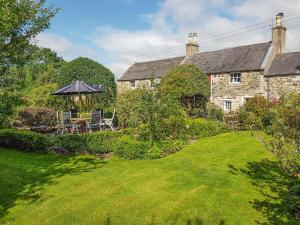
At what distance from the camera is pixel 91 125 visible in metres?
18.9

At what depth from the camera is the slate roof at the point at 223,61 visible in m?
30.6

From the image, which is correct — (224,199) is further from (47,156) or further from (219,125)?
(219,125)

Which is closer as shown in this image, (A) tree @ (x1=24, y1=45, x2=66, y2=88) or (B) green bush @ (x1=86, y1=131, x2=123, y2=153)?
(B) green bush @ (x1=86, y1=131, x2=123, y2=153)

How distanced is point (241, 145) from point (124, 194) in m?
8.28

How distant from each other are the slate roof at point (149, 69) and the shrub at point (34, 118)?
18696mm

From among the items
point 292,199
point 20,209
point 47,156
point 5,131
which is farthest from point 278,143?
point 5,131

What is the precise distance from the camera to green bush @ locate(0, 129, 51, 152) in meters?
14.0

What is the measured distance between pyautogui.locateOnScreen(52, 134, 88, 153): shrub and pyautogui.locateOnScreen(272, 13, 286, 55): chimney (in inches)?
937

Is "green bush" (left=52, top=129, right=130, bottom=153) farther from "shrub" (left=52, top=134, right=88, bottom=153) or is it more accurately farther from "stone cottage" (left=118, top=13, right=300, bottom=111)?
"stone cottage" (left=118, top=13, right=300, bottom=111)

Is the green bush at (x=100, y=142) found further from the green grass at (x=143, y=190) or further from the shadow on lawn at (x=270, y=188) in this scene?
the shadow on lawn at (x=270, y=188)

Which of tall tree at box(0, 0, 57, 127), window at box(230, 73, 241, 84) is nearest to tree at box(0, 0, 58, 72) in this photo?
tall tree at box(0, 0, 57, 127)

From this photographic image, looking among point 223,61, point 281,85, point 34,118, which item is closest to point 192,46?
point 223,61

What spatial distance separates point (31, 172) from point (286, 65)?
25.3 metres

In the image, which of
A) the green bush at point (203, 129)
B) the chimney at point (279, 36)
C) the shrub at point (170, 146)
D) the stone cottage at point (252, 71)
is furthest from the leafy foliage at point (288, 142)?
the chimney at point (279, 36)
